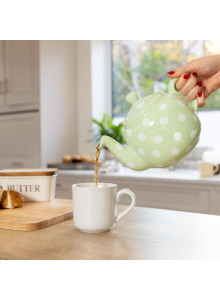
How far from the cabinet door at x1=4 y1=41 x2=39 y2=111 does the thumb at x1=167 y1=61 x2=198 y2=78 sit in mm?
1999

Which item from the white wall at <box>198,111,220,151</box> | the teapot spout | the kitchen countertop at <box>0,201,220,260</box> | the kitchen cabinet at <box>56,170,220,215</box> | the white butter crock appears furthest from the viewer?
the white wall at <box>198,111,220,151</box>

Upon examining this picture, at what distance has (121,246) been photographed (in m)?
0.74

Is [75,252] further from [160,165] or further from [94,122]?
[94,122]

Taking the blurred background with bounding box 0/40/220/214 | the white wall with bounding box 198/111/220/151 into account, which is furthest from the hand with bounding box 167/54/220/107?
the white wall with bounding box 198/111/220/151

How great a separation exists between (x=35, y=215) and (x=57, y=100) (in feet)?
6.73

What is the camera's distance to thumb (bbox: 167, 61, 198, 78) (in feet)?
2.88

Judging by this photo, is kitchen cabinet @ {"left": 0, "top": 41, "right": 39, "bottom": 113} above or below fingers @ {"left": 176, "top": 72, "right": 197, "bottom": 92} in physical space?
above

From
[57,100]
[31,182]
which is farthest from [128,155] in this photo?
[57,100]

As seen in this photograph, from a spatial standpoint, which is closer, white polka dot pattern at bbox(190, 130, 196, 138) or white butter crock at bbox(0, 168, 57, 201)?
white polka dot pattern at bbox(190, 130, 196, 138)

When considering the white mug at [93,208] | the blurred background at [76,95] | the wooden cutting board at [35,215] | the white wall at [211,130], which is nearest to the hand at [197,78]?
the white mug at [93,208]

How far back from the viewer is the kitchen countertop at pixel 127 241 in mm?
686

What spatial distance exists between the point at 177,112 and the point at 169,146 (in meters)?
0.07

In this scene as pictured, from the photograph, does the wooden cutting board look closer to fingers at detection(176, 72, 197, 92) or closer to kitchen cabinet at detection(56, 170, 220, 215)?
fingers at detection(176, 72, 197, 92)

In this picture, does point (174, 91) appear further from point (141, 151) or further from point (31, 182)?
point (31, 182)
